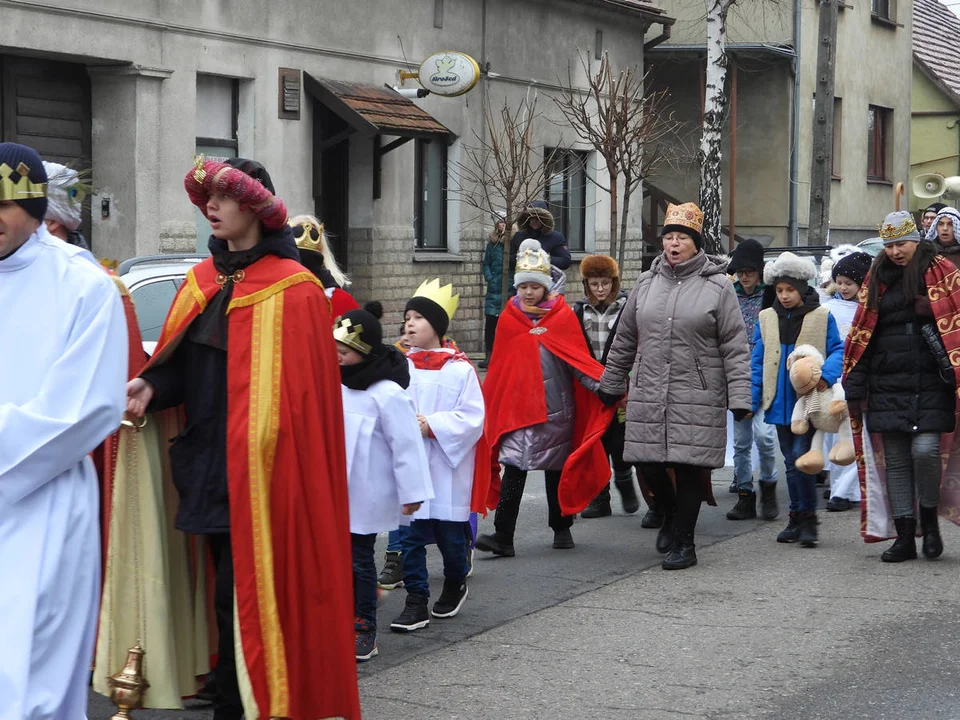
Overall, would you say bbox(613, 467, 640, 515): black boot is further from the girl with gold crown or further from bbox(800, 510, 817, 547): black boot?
the girl with gold crown

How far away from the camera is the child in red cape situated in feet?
29.5

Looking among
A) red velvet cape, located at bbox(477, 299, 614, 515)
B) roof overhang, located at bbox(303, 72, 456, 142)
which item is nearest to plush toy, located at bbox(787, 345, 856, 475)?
red velvet cape, located at bbox(477, 299, 614, 515)

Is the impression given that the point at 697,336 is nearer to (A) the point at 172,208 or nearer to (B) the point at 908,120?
(A) the point at 172,208

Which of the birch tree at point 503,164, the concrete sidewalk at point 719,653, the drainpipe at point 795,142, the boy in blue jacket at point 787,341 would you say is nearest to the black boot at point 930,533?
the concrete sidewalk at point 719,653

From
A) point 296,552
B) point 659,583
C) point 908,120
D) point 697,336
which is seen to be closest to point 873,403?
point 697,336

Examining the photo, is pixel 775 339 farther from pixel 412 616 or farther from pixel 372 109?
pixel 372 109

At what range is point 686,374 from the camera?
8.63m

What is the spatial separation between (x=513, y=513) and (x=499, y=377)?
0.82 metres

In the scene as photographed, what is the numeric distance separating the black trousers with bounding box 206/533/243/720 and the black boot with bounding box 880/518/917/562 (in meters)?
4.70

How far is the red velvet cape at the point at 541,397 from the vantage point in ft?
29.6

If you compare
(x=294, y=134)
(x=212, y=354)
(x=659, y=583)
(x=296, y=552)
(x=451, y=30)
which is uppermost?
(x=451, y=30)

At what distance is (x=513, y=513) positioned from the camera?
8.90m

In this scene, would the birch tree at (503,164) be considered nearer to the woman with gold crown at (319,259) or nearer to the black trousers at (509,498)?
the black trousers at (509,498)

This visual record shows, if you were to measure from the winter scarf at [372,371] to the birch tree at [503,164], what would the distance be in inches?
529
